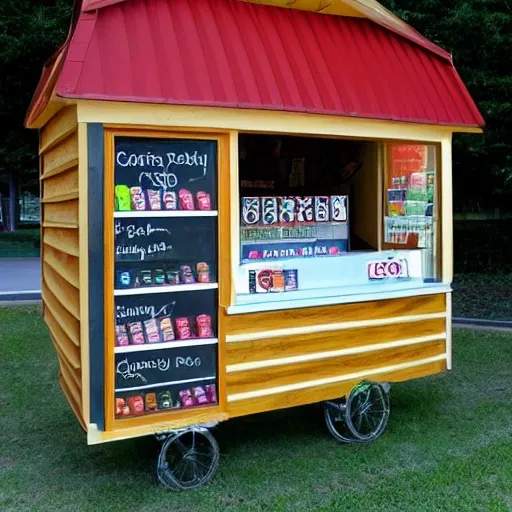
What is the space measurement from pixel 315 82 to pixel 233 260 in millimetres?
1218

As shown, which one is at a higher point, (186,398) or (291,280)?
(291,280)

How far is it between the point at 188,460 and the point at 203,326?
2.66 feet

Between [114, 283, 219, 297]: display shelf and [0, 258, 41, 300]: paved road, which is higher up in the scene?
[114, 283, 219, 297]: display shelf

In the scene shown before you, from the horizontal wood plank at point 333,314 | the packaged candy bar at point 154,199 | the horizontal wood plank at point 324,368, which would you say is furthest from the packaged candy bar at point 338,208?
the packaged candy bar at point 154,199

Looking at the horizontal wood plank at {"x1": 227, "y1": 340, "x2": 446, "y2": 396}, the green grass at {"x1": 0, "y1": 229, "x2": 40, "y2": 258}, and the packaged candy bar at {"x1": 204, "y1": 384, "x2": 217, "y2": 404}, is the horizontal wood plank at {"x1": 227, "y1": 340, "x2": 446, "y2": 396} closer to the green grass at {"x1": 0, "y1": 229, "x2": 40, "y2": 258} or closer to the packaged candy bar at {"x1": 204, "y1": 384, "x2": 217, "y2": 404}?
the packaged candy bar at {"x1": 204, "y1": 384, "x2": 217, "y2": 404}

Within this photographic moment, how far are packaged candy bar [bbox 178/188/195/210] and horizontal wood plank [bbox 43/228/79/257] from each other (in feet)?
2.06

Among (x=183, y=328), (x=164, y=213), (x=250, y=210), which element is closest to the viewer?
(x=164, y=213)

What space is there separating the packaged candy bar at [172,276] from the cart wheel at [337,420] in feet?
4.85

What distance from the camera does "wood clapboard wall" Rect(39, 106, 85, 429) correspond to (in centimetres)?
372

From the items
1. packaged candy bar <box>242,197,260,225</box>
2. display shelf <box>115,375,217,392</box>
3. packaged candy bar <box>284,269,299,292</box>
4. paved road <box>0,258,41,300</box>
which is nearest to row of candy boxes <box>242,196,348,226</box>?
packaged candy bar <box>242,197,260,225</box>

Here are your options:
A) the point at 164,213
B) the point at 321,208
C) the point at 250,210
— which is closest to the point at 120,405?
the point at 164,213

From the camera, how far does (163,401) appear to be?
3783mm

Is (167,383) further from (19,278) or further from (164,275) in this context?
(19,278)

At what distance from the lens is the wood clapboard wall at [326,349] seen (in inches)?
154
